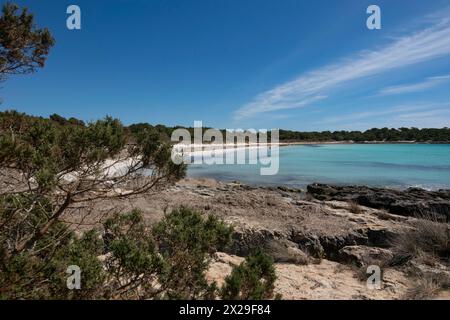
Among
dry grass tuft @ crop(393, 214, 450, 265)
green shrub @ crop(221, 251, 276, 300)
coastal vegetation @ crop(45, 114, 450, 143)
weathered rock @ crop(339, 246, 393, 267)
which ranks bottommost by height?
weathered rock @ crop(339, 246, 393, 267)

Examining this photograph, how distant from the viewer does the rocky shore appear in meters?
5.40

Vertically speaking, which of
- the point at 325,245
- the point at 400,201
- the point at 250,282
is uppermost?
the point at 250,282

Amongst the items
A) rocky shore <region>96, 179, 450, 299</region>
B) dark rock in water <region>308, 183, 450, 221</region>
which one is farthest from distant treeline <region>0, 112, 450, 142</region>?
rocky shore <region>96, 179, 450, 299</region>

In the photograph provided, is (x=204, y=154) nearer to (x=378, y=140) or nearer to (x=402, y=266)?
(x=402, y=266)

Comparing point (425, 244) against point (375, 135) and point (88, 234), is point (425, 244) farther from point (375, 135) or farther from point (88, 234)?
point (375, 135)

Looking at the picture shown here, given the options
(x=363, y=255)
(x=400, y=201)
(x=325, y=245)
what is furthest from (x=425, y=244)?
(x=400, y=201)

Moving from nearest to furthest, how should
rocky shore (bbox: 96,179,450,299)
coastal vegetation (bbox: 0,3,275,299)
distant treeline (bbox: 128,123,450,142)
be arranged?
coastal vegetation (bbox: 0,3,275,299) → rocky shore (bbox: 96,179,450,299) → distant treeline (bbox: 128,123,450,142)

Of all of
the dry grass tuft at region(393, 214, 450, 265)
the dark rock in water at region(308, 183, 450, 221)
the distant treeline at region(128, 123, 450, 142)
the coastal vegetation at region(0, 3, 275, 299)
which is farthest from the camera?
the distant treeline at region(128, 123, 450, 142)

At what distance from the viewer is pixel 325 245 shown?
7504 mm

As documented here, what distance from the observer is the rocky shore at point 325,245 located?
540cm

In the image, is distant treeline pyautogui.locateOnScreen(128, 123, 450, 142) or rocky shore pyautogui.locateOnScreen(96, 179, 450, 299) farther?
distant treeline pyautogui.locateOnScreen(128, 123, 450, 142)

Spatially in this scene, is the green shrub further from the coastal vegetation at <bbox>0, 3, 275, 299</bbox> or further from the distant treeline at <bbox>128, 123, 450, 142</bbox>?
the distant treeline at <bbox>128, 123, 450, 142</bbox>

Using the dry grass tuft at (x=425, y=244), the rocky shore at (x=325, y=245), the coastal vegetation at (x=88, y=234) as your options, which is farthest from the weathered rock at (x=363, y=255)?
the coastal vegetation at (x=88, y=234)
